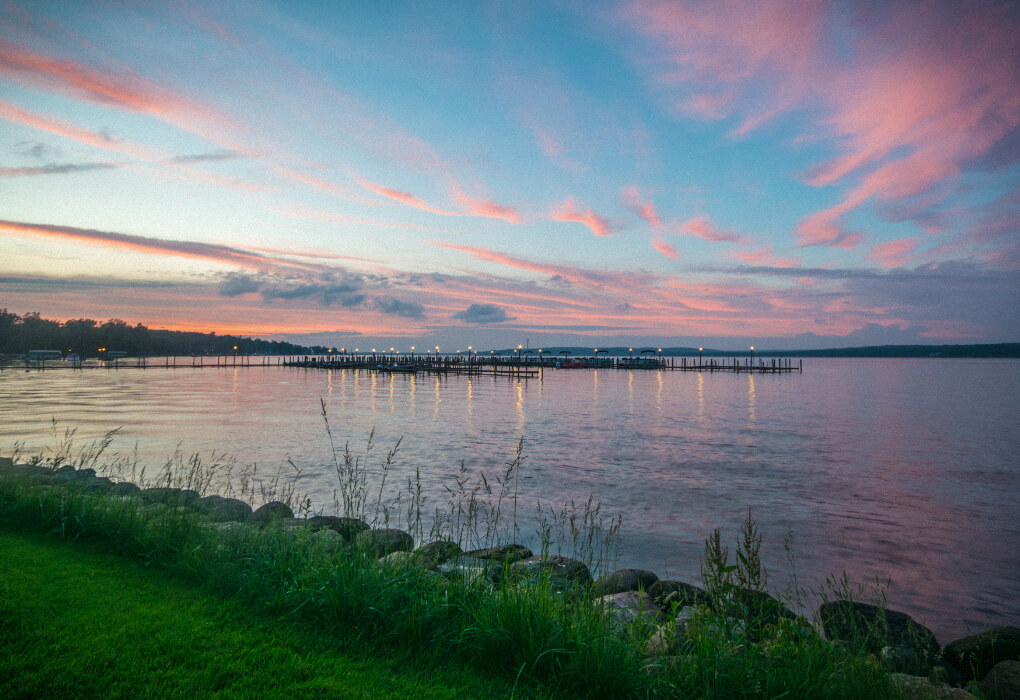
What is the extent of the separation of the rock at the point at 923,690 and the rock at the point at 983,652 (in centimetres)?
189

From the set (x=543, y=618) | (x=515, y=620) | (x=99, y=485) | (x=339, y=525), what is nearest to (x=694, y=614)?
(x=543, y=618)

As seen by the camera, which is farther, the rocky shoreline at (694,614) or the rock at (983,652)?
the rock at (983,652)

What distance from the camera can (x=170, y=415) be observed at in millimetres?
31438

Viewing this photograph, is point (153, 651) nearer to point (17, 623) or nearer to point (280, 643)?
point (280, 643)

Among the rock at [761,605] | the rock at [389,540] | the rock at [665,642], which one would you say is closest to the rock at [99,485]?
the rock at [389,540]

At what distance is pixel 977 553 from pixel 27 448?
94.6 feet

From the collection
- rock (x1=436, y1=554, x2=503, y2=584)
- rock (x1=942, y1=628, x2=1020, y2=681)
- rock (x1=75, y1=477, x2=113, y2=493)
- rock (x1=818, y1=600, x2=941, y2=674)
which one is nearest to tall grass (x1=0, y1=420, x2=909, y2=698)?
rock (x1=436, y1=554, x2=503, y2=584)

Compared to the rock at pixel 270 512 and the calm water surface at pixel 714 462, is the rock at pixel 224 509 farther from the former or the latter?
the calm water surface at pixel 714 462

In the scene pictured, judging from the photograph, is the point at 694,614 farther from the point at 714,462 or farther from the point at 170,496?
the point at 714,462

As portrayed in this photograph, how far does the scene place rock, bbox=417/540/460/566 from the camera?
689 cm

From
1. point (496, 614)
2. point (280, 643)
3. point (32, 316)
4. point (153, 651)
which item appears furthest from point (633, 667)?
point (32, 316)

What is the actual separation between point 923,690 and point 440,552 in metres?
5.47

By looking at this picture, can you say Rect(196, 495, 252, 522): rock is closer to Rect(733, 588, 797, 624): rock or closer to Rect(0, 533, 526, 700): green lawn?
Rect(0, 533, 526, 700): green lawn

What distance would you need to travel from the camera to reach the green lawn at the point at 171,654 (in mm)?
3973
